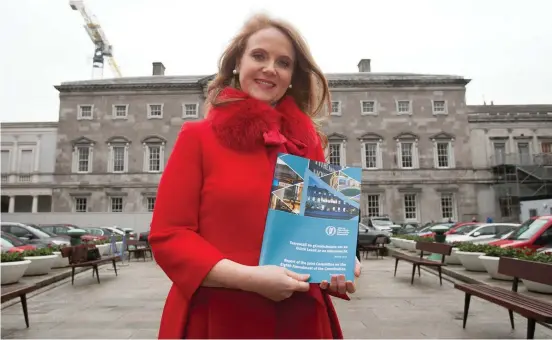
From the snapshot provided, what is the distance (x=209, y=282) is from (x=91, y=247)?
12.7 metres

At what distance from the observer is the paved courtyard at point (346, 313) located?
602 cm

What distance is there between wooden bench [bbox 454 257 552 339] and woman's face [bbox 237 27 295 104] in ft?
15.0

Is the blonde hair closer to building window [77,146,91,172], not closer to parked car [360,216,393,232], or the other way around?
parked car [360,216,393,232]

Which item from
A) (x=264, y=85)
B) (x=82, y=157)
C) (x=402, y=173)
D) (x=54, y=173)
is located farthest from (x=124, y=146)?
(x=264, y=85)

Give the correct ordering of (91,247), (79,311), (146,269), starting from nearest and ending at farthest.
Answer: (79,311)
(91,247)
(146,269)

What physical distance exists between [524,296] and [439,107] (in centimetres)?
3714

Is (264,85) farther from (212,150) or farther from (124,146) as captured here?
(124,146)

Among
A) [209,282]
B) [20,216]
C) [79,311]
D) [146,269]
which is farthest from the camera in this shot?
[20,216]

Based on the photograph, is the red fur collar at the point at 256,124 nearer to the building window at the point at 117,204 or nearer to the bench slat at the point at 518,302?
the bench slat at the point at 518,302

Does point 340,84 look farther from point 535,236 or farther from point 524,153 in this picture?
Answer: point 535,236

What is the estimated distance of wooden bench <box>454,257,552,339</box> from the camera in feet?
15.8

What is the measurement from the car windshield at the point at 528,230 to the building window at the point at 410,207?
25.4 m

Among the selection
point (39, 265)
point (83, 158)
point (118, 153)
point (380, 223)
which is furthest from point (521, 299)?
point (83, 158)

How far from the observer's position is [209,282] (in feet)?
4.65
